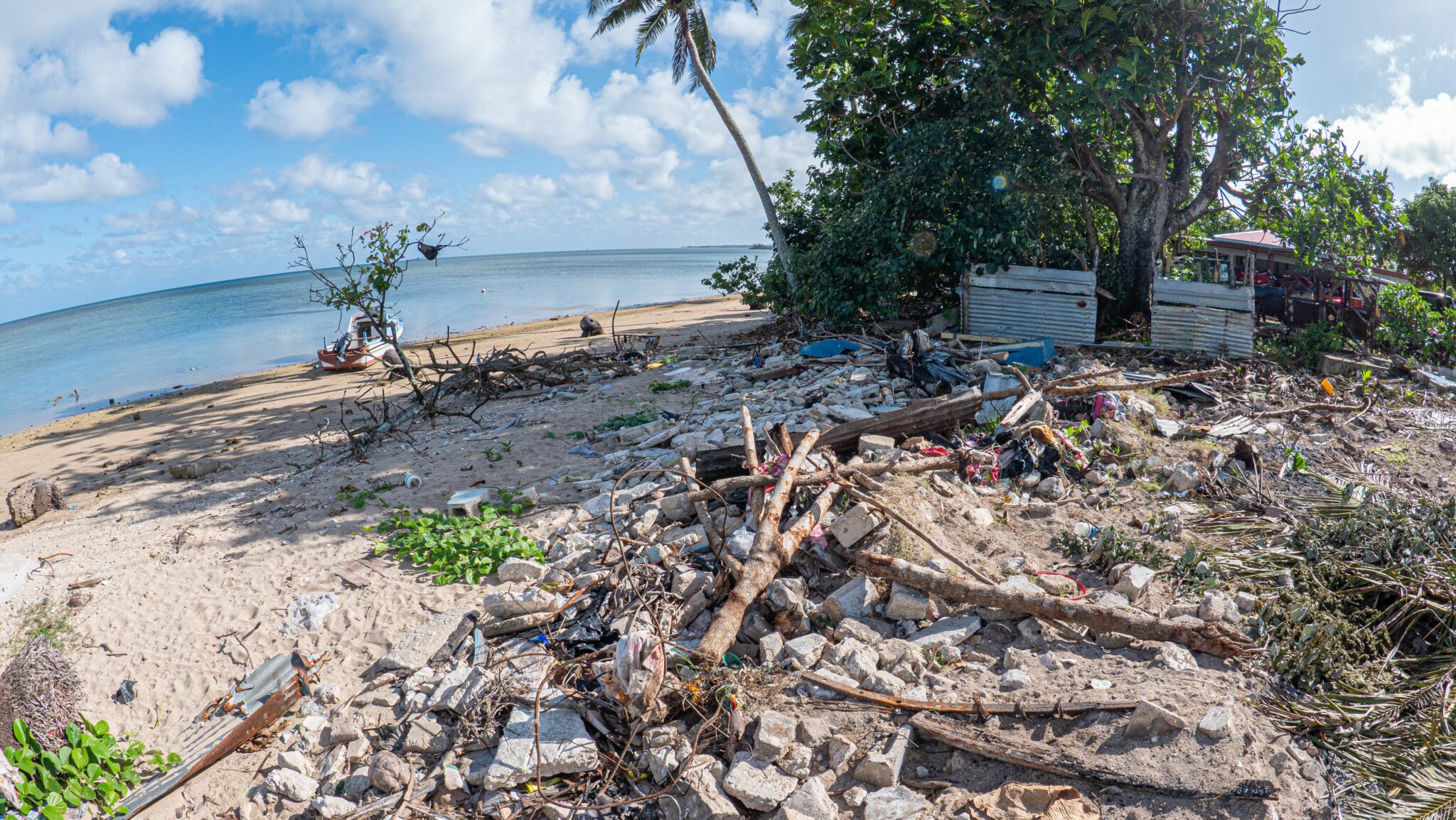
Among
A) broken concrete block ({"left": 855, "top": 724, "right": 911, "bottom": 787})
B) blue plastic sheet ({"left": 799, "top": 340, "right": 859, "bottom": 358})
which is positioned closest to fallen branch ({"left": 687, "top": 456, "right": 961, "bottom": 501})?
broken concrete block ({"left": 855, "top": 724, "right": 911, "bottom": 787})

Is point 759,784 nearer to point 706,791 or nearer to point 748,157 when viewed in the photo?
point 706,791

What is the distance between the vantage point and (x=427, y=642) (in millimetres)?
4180

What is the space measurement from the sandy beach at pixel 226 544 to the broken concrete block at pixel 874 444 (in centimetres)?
278

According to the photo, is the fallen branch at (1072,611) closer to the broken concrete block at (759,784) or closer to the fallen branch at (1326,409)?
the broken concrete block at (759,784)

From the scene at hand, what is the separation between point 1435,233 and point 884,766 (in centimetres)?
2484

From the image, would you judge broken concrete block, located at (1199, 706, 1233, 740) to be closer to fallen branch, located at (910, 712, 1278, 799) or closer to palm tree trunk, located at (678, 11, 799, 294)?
fallen branch, located at (910, 712, 1278, 799)

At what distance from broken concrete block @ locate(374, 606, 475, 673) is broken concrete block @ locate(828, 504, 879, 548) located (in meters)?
2.23

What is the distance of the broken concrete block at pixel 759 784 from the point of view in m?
2.83

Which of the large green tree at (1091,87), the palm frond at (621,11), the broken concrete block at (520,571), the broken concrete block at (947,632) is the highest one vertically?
the palm frond at (621,11)

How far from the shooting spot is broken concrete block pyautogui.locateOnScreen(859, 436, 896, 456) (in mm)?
5656

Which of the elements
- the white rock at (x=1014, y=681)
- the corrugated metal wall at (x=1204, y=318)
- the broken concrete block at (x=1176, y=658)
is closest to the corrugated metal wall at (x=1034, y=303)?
the corrugated metal wall at (x=1204, y=318)

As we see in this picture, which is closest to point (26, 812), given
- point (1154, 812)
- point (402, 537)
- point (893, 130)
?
point (402, 537)

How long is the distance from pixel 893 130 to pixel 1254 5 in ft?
15.1

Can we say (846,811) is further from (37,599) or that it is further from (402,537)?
(37,599)
